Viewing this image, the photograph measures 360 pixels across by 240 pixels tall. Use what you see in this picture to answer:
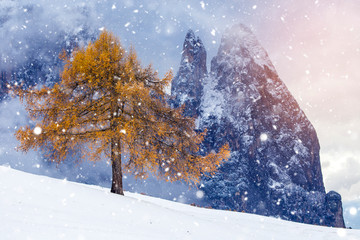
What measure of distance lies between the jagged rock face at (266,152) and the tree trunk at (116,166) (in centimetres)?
16015

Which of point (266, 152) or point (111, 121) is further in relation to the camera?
point (266, 152)

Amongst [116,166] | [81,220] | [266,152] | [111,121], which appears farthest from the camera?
[266,152]

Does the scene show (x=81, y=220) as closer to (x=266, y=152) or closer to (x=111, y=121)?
(x=111, y=121)

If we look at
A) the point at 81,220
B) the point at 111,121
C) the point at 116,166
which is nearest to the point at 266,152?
the point at 116,166

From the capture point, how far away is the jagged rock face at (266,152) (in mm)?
166000

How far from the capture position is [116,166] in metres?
10.9

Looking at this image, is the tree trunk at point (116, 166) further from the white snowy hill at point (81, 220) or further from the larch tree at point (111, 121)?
the white snowy hill at point (81, 220)

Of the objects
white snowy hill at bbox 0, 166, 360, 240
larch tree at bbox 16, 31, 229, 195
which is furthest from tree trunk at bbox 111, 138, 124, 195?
white snowy hill at bbox 0, 166, 360, 240

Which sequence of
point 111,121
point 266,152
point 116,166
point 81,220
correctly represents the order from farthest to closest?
1. point 266,152
2. point 116,166
3. point 111,121
4. point 81,220

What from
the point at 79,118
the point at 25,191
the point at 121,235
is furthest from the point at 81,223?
the point at 79,118

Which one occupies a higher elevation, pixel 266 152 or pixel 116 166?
pixel 266 152

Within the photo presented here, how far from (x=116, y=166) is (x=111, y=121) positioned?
73.8 inches

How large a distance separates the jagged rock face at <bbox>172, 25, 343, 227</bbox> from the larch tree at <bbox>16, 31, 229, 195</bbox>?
160 meters

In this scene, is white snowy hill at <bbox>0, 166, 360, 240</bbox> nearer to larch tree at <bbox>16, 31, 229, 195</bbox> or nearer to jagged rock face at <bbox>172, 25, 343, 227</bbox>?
larch tree at <bbox>16, 31, 229, 195</bbox>
